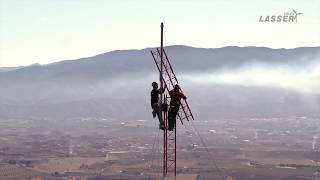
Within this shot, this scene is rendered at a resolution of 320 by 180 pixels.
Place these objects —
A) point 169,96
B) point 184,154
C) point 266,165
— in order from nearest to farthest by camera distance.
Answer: point 169,96 → point 266,165 → point 184,154

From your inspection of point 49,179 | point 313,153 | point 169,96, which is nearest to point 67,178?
point 49,179

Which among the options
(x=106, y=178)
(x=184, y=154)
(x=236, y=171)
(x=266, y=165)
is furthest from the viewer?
(x=184, y=154)

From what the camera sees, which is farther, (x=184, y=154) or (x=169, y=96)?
(x=184, y=154)

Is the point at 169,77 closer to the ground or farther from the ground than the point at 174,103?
farther from the ground

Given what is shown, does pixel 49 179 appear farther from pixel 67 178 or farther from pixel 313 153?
pixel 313 153

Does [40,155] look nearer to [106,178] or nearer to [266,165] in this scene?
[106,178]

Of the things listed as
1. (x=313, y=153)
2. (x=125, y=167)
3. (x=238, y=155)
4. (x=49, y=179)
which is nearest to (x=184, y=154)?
(x=238, y=155)

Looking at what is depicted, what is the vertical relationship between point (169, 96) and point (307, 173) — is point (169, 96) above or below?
above
